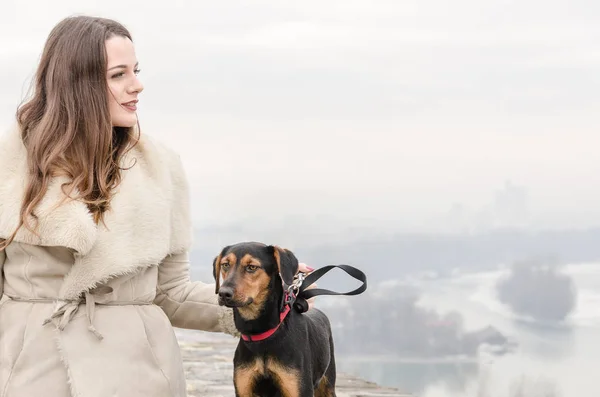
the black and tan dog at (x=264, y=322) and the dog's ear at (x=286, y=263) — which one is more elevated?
the dog's ear at (x=286, y=263)

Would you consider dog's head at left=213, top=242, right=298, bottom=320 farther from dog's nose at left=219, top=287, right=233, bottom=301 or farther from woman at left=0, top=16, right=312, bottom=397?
woman at left=0, top=16, right=312, bottom=397

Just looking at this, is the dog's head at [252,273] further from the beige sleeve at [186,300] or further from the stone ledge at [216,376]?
the stone ledge at [216,376]

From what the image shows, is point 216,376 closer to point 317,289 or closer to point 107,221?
point 317,289

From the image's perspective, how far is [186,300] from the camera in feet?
12.5

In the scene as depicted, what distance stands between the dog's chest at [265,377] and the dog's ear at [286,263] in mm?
387

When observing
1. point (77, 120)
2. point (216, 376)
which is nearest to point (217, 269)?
point (77, 120)

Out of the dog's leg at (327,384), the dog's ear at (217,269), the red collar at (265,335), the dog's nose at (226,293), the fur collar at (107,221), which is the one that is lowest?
the dog's leg at (327,384)

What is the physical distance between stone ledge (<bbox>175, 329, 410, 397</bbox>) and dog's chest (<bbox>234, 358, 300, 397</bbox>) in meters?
1.95

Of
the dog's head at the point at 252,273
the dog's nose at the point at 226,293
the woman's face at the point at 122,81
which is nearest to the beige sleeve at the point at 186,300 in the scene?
the dog's head at the point at 252,273

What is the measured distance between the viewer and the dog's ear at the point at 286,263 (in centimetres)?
348

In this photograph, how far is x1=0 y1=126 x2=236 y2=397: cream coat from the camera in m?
3.32

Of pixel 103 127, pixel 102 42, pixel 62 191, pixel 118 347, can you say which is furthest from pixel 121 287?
pixel 102 42

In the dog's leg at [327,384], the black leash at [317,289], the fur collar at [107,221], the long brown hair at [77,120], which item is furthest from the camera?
the dog's leg at [327,384]

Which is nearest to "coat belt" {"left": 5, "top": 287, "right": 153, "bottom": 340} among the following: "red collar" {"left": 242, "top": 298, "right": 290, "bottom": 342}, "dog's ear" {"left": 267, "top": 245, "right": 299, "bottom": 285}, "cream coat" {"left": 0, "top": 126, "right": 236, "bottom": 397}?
"cream coat" {"left": 0, "top": 126, "right": 236, "bottom": 397}
